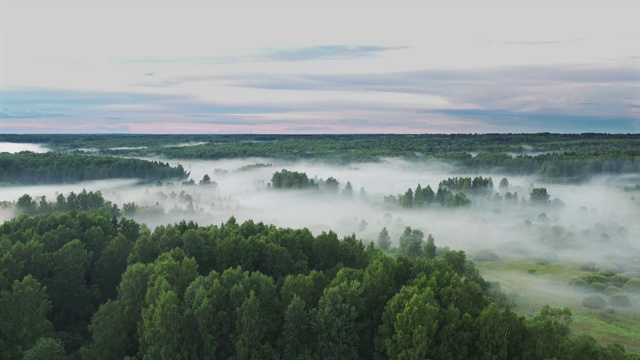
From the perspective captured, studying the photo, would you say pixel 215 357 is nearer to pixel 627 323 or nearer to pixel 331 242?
pixel 331 242

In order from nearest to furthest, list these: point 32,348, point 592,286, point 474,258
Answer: point 32,348 → point 592,286 → point 474,258

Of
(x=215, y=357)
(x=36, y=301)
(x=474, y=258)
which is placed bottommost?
(x=474, y=258)

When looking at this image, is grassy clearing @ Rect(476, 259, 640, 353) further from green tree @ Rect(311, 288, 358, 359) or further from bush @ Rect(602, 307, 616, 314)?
green tree @ Rect(311, 288, 358, 359)

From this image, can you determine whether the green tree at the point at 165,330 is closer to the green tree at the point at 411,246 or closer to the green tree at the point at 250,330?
the green tree at the point at 250,330

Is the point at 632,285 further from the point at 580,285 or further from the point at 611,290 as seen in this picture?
the point at 580,285

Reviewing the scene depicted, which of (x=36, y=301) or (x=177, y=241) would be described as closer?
(x=36, y=301)

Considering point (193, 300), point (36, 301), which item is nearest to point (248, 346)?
point (193, 300)

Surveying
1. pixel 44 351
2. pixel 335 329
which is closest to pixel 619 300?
pixel 335 329
